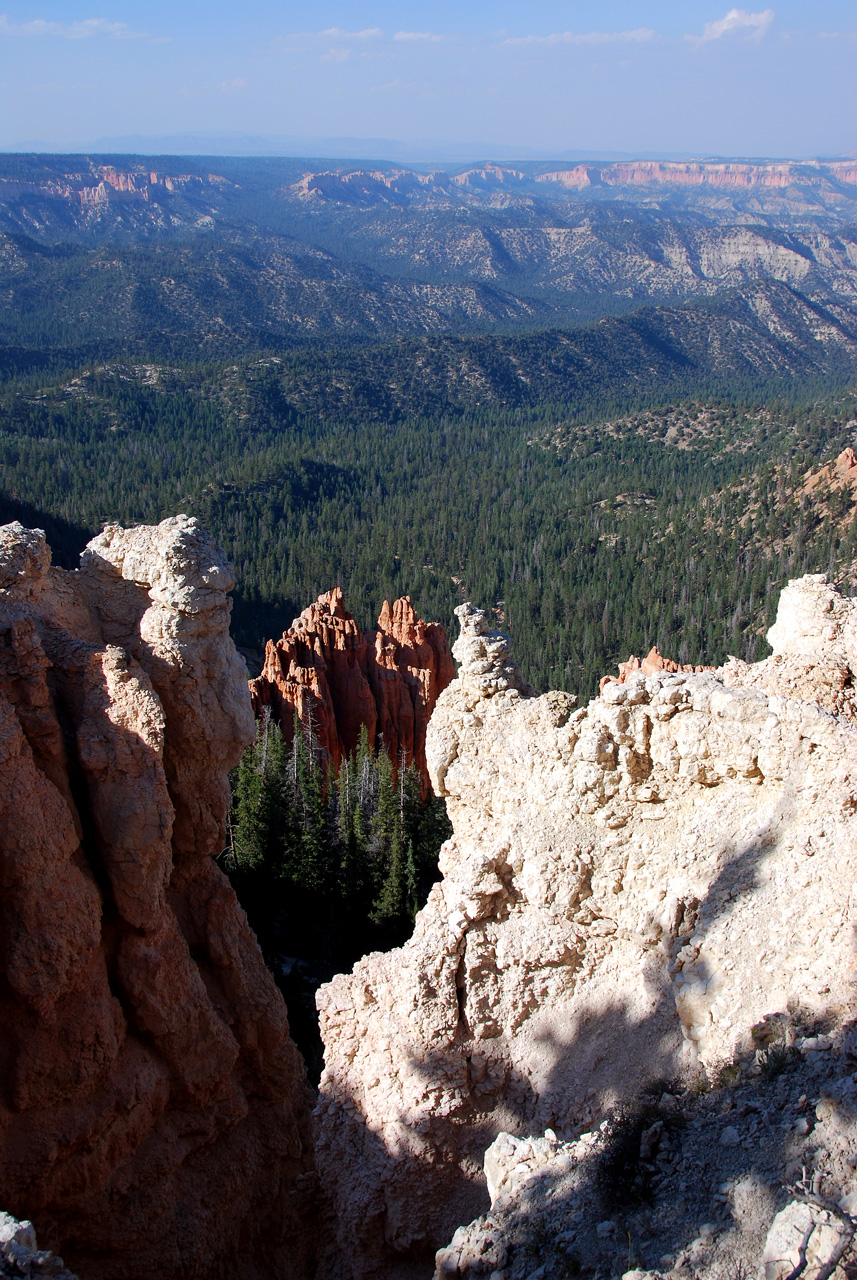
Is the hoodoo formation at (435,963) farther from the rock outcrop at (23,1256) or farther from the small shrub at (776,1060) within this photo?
the rock outcrop at (23,1256)

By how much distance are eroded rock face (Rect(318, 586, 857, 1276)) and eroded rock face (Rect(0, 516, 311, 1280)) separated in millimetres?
861

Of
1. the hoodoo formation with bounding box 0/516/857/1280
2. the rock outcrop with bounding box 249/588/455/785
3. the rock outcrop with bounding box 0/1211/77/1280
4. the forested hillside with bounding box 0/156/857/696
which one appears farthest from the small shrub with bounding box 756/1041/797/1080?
the forested hillside with bounding box 0/156/857/696

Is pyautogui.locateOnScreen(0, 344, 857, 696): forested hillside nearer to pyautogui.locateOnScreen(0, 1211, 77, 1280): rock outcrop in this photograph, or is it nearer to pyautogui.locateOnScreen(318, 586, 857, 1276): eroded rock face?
pyautogui.locateOnScreen(318, 586, 857, 1276): eroded rock face

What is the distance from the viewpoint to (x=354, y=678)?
33875 mm

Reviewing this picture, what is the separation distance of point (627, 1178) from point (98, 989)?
4.28 metres

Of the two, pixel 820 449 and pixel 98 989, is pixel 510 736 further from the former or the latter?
pixel 820 449

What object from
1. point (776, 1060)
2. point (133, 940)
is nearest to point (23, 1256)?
point (133, 940)

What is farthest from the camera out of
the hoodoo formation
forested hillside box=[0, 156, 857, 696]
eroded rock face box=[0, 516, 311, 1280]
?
forested hillside box=[0, 156, 857, 696]

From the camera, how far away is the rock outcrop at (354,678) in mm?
32562

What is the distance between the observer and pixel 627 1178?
5.29 meters

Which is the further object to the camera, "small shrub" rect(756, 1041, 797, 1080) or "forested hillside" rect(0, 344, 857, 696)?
"forested hillside" rect(0, 344, 857, 696)

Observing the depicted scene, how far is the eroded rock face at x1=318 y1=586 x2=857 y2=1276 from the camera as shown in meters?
6.39

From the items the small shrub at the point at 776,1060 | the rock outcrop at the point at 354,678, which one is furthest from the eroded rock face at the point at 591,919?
the rock outcrop at the point at 354,678

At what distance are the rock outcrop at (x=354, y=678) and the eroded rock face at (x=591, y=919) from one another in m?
23.8
